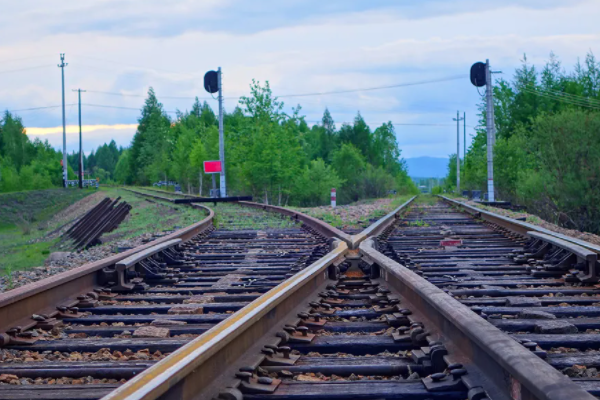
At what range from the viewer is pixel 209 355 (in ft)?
9.73

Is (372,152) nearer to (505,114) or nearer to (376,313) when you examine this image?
(505,114)

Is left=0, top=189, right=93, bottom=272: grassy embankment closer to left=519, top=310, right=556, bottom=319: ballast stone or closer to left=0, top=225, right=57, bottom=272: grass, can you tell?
left=0, top=225, right=57, bottom=272: grass

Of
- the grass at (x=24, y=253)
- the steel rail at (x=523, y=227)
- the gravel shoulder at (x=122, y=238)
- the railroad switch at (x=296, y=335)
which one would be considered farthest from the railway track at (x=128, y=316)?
the grass at (x=24, y=253)

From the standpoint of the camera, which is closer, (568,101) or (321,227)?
(321,227)

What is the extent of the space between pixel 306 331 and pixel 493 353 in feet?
5.50

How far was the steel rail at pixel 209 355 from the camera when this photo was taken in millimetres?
2467

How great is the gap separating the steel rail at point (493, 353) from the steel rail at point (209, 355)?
3.08ft

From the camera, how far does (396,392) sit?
9.79 feet

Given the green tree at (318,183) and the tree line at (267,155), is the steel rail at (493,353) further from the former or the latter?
the green tree at (318,183)

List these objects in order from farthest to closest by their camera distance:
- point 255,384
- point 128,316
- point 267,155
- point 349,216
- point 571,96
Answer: point 571,96 → point 267,155 → point 349,216 → point 128,316 → point 255,384

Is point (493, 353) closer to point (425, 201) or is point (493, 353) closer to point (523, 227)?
point (523, 227)

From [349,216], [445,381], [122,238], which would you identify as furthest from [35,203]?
[445,381]

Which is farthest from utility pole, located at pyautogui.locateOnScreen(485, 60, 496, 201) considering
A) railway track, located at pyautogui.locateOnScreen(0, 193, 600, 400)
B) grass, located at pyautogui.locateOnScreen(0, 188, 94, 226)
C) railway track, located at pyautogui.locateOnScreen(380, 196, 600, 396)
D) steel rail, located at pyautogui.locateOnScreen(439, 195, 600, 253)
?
grass, located at pyautogui.locateOnScreen(0, 188, 94, 226)

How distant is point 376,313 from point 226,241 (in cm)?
632
